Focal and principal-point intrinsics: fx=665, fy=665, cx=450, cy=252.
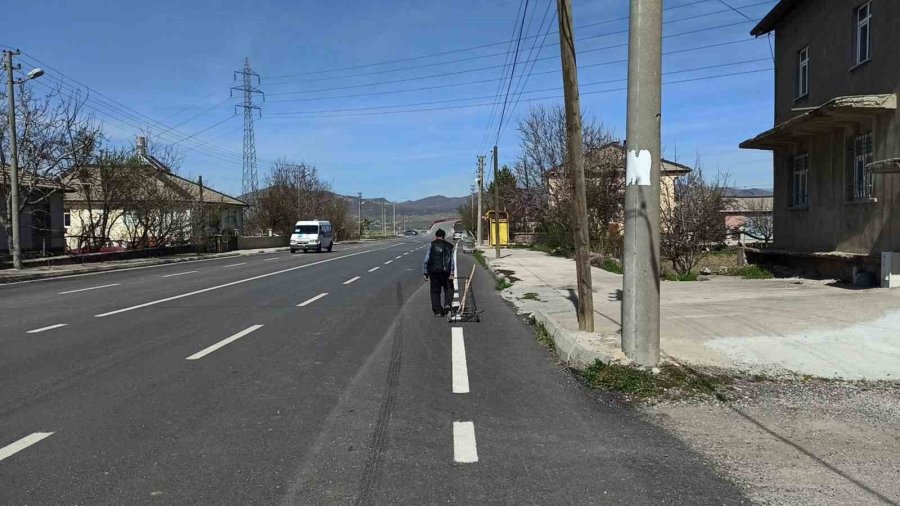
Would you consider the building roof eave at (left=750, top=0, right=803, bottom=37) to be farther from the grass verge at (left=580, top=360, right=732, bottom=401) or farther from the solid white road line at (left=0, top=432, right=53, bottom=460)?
the solid white road line at (left=0, top=432, right=53, bottom=460)

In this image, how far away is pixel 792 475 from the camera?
14.4ft

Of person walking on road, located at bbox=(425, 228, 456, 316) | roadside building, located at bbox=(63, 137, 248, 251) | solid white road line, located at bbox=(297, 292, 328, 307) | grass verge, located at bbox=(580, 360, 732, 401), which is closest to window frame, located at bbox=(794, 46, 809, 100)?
person walking on road, located at bbox=(425, 228, 456, 316)

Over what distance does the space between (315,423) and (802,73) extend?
1707cm

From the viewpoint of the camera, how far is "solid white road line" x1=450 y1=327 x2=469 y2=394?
22.5 ft

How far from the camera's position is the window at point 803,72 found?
55.8 ft

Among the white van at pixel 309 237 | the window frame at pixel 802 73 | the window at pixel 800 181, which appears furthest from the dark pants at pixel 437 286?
the white van at pixel 309 237

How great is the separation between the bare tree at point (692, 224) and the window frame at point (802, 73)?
4151 mm

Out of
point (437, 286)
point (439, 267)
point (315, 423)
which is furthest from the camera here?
point (437, 286)

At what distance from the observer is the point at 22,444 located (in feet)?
16.5

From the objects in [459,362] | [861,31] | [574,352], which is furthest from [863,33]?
[459,362]

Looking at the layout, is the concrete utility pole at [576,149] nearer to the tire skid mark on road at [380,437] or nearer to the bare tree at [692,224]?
the tire skid mark on road at [380,437]

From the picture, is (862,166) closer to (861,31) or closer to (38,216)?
(861,31)

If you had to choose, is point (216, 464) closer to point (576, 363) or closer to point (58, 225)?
point (576, 363)

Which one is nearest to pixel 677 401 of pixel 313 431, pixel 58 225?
pixel 313 431
